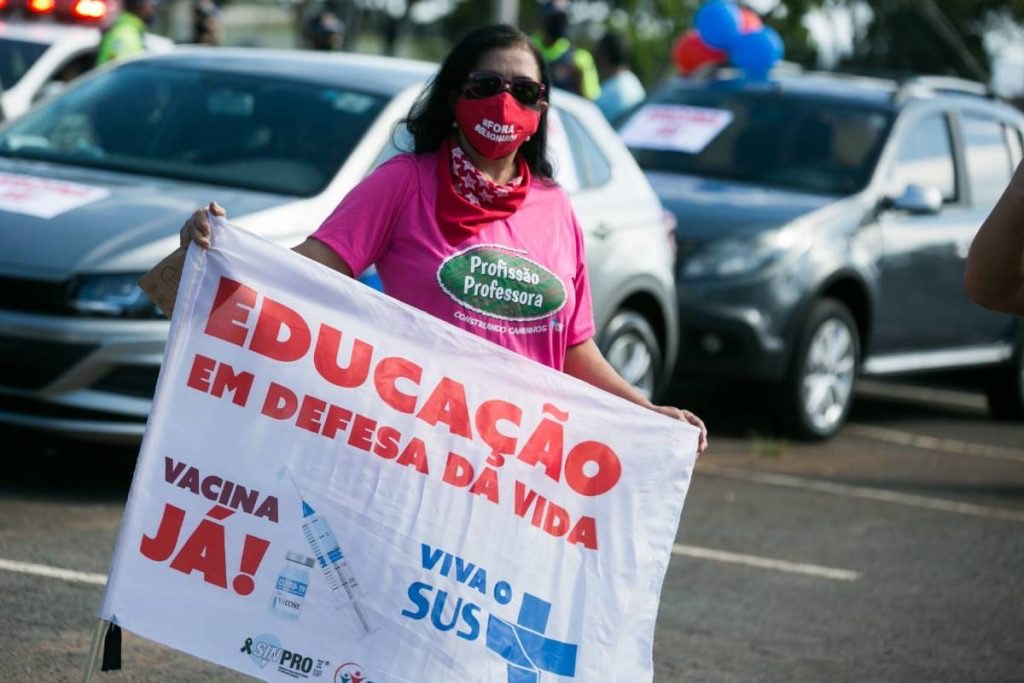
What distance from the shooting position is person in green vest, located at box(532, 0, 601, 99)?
12.6 m

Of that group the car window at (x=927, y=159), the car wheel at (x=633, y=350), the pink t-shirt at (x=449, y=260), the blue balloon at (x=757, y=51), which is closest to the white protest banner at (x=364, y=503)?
the pink t-shirt at (x=449, y=260)

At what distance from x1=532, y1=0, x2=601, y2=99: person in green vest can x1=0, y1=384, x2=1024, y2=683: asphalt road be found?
3.46 m

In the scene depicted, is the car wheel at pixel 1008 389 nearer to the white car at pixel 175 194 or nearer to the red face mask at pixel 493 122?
the white car at pixel 175 194

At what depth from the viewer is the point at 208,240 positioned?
3.68m

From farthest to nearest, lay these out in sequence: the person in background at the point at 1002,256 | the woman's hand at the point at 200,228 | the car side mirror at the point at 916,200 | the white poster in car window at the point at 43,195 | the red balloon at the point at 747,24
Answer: the red balloon at the point at 747,24 < the car side mirror at the point at 916,200 < the white poster in car window at the point at 43,195 < the woman's hand at the point at 200,228 < the person in background at the point at 1002,256

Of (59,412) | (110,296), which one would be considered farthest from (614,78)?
(59,412)

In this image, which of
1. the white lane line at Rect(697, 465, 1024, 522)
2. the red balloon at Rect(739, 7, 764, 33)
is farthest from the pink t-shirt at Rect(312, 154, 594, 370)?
the red balloon at Rect(739, 7, 764, 33)

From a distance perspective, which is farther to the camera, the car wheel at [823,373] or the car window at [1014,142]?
the car window at [1014,142]

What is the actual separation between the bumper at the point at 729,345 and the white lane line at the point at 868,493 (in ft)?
2.65

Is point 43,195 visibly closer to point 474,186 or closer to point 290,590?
point 474,186

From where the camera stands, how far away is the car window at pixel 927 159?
416 inches

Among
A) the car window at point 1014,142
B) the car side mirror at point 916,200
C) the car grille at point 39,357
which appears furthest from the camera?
the car window at point 1014,142

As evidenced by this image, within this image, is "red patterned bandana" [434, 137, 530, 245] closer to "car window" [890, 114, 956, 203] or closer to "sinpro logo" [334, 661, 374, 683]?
"sinpro logo" [334, 661, 374, 683]

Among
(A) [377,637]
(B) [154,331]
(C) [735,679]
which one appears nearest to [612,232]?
(B) [154,331]
